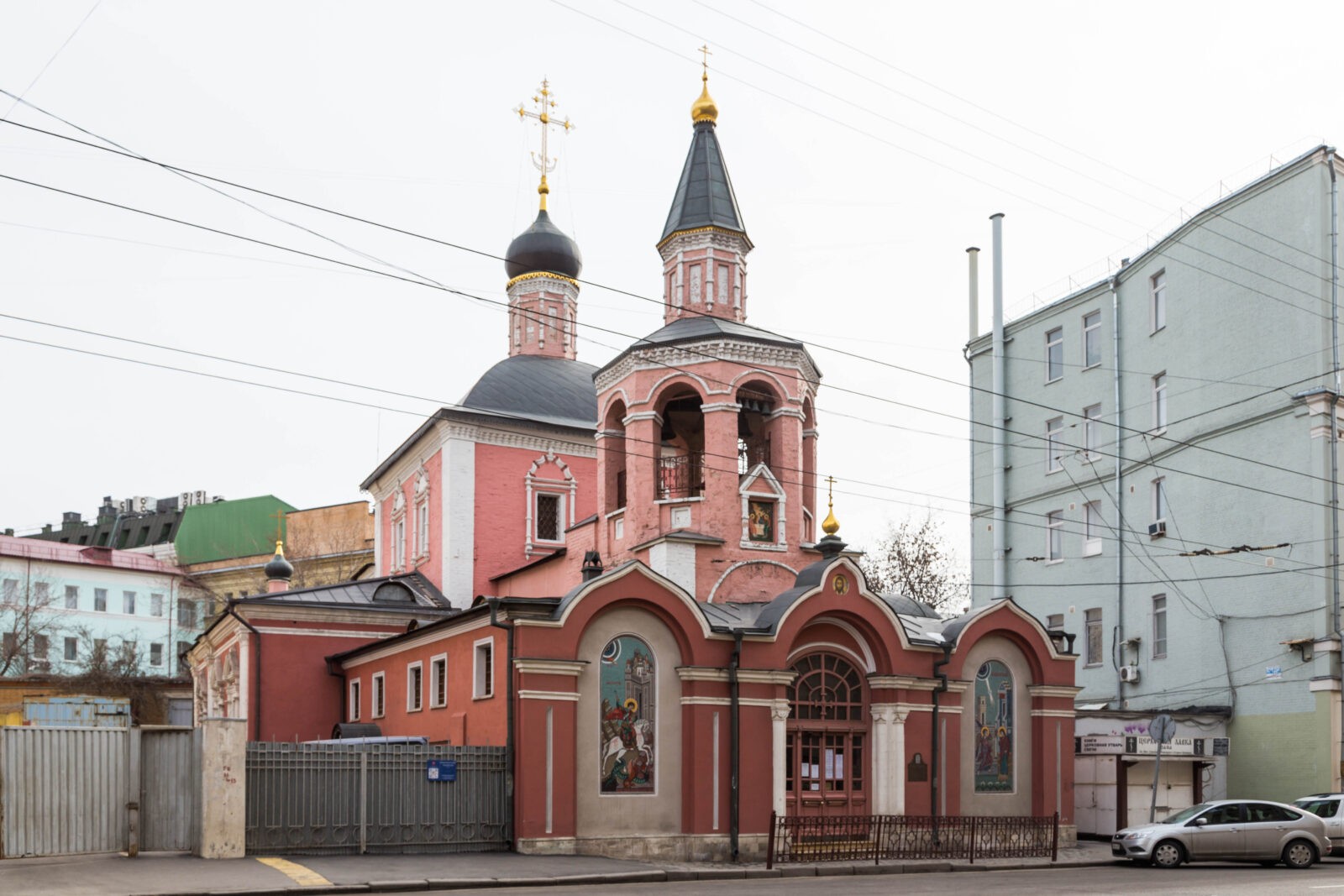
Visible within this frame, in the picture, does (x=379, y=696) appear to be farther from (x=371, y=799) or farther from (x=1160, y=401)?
(x=1160, y=401)

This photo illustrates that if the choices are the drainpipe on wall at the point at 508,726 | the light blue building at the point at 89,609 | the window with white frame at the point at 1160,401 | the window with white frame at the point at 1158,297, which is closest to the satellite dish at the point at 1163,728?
the drainpipe on wall at the point at 508,726

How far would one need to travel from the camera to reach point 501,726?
75.0 feet

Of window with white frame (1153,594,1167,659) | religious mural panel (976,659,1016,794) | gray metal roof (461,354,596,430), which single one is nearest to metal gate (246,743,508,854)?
religious mural panel (976,659,1016,794)

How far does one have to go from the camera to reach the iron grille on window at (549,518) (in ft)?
118

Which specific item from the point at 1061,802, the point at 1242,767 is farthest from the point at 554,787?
the point at 1242,767

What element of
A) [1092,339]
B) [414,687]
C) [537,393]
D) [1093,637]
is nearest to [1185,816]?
[1093,637]

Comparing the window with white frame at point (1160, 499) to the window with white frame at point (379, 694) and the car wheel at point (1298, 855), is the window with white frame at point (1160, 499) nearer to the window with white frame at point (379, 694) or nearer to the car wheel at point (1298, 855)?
the car wheel at point (1298, 855)

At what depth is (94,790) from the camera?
19031 millimetres

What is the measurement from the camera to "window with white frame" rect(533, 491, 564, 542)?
118 feet

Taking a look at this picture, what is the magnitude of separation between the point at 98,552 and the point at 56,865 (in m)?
59.6

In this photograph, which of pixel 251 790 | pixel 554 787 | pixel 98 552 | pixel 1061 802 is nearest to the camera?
pixel 251 790

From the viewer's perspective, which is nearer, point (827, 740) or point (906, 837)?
point (906, 837)

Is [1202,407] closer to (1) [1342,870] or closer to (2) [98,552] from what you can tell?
(1) [1342,870]

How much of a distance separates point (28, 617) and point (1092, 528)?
49.4m
